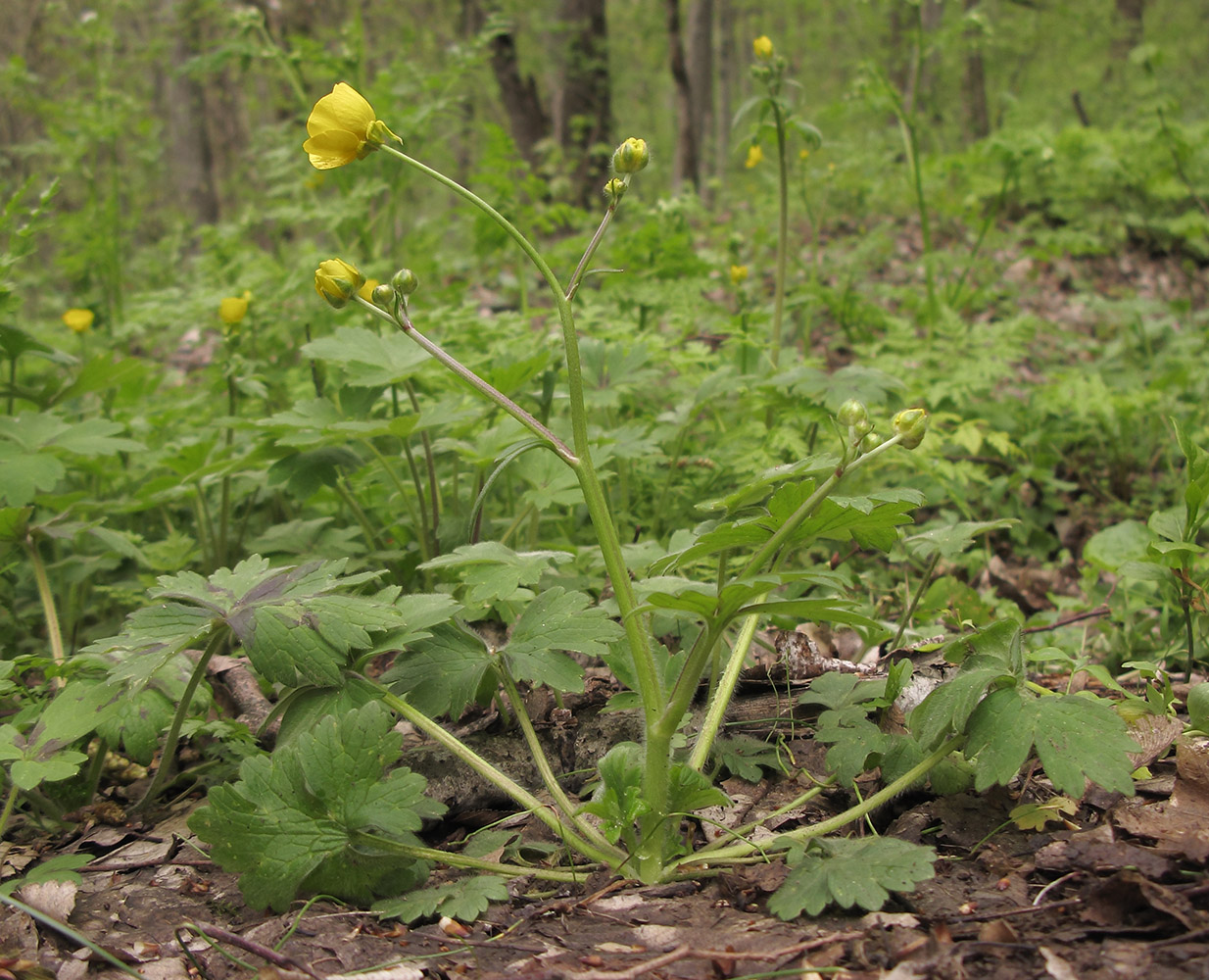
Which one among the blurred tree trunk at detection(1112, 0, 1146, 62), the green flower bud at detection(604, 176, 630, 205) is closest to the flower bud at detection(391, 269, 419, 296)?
the green flower bud at detection(604, 176, 630, 205)

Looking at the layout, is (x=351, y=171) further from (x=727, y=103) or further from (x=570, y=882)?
(x=727, y=103)

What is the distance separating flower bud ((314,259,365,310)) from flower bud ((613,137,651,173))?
1.62 feet

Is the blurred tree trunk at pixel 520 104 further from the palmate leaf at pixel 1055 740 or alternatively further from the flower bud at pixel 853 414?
the palmate leaf at pixel 1055 740

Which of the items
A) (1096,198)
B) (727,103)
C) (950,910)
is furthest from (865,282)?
(727,103)

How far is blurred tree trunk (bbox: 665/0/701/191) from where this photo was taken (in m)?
7.19

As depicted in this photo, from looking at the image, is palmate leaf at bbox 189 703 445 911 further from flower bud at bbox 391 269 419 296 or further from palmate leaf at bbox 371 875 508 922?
flower bud at bbox 391 269 419 296

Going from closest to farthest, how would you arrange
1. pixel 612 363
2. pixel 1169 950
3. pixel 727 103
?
pixel 1169 950 → pixel 612 363 → pixel 727 103

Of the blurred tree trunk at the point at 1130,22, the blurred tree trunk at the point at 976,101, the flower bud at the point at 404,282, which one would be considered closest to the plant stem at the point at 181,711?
the flower bud at the point at 404,282

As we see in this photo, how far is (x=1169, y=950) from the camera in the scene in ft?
3.56

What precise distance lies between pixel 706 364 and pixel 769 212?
10.5 feet

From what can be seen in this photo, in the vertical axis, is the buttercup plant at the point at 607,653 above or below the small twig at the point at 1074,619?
above

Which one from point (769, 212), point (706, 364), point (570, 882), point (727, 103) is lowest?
point (570, 882)

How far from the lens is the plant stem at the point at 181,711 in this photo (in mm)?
1555

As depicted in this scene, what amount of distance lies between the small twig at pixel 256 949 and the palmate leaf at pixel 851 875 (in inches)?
27.4
